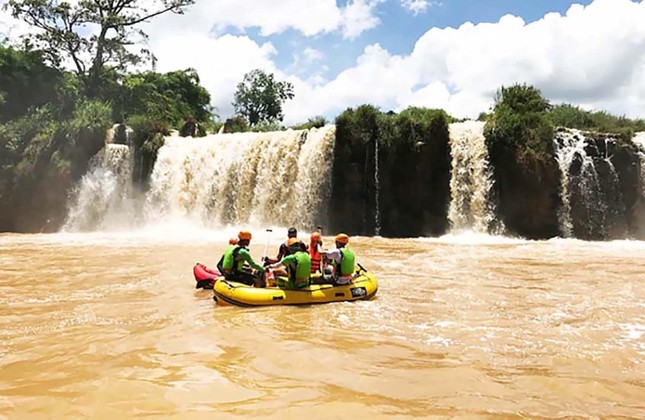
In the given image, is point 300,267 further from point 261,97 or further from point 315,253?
point 261,97

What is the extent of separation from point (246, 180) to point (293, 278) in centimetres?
1246

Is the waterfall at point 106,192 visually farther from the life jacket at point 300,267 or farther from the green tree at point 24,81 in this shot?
the life jacket at point 300,267

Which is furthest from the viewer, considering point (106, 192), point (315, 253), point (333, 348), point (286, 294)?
point (106, 192)

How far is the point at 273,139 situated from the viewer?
63.1 ft

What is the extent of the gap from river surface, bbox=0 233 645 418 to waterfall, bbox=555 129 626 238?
7051mm

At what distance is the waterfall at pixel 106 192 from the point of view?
20.7 meters

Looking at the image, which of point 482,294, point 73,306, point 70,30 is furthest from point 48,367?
point 70,30

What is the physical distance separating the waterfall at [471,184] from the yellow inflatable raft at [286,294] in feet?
34.4

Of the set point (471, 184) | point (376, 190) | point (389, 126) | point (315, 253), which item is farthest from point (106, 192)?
point (315, 253)

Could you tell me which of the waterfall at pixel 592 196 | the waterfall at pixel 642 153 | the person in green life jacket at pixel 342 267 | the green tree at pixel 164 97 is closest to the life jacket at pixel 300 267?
the person in green life jacket at pixel 342 267

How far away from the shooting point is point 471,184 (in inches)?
674

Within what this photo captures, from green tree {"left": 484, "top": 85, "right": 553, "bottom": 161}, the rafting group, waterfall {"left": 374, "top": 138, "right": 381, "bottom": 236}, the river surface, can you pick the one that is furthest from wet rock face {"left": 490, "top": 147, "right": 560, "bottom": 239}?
the rafting group

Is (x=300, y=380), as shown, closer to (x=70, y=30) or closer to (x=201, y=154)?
(x=201, y=154)

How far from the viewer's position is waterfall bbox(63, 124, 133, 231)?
20719 millimetres
